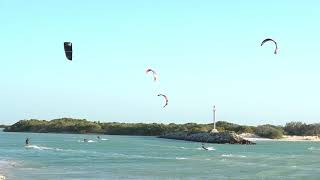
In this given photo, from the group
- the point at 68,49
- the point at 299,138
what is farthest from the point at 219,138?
the point at 68,49

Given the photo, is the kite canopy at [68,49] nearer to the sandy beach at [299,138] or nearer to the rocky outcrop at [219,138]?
the rocky outcrop at [219,138]

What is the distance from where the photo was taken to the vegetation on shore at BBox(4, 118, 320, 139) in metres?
131

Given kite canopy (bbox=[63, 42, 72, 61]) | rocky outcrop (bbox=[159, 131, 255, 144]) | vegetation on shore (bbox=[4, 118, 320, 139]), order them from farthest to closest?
vegetation on shore (bbox=[4, 118, 320, 139])
rocky outcrop (bbox=[159, 131, 255, 144])
kite canopy (bbox=[63, 42, 72, 61])

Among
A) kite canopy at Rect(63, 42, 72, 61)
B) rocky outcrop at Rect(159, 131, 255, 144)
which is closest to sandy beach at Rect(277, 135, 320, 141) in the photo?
rocky outcrop at Rect(159, 131, 255, 144)

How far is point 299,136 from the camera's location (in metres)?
134

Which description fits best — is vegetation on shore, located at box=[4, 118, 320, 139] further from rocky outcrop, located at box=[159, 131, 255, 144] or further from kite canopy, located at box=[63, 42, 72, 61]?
kite canopy, located at box=[63, 42, 72, 61]

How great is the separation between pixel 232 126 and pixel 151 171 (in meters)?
106

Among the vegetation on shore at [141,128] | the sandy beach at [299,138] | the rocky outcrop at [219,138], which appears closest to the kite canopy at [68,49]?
the rocky outcrop at [219,138]

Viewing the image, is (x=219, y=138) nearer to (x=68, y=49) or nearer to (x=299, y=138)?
(x=299, y=138)

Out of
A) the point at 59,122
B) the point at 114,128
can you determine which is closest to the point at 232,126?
the point at 114,128

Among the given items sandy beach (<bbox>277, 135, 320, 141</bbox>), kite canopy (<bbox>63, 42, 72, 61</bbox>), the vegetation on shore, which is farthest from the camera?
the vegetation on shore

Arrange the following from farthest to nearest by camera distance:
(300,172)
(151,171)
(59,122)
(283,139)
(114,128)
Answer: (59,122) < (114,128) < (283,139) < (300,172) < (151,171)

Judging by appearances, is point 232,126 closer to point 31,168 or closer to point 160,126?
point 160,126

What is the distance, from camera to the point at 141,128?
489 feet
